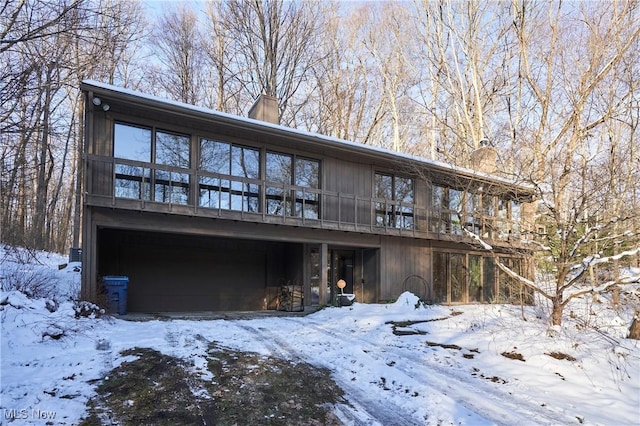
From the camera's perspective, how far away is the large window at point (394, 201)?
12852mm

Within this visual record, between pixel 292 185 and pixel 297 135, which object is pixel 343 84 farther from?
pixel 292 185

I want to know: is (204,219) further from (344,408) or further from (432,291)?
(432,291)

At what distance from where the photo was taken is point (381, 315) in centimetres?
965

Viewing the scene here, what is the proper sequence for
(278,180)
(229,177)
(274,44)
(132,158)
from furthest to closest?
(274,44), (278,180), (229,177), (132,158)

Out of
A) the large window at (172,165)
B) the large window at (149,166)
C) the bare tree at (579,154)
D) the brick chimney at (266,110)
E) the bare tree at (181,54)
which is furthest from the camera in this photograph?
the bare tree at (181,54)

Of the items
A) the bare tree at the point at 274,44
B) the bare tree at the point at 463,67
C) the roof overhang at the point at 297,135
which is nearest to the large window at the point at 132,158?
the roof overhang at the point at 297,135

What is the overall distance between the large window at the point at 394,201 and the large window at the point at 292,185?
2138 millimetres

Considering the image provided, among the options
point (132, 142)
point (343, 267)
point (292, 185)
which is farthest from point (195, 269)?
point (343, 267)

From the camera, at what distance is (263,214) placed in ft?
34.3

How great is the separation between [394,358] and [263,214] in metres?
5.52

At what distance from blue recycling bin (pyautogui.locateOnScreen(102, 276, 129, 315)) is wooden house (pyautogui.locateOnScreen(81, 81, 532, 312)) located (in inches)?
12.8

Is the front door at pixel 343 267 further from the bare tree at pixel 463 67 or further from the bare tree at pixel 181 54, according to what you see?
the bare tree at pixel 181 54

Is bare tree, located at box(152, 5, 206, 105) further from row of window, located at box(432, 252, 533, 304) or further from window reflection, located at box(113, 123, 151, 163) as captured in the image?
row of window, located at box(432, 252, 533, 304)

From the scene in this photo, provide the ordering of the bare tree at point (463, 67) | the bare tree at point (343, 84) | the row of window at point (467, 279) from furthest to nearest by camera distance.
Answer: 1. the bare tree at point (343, 84)
2. the bare tree at point (463, 67)
3. the row of window at point (467, 279)
